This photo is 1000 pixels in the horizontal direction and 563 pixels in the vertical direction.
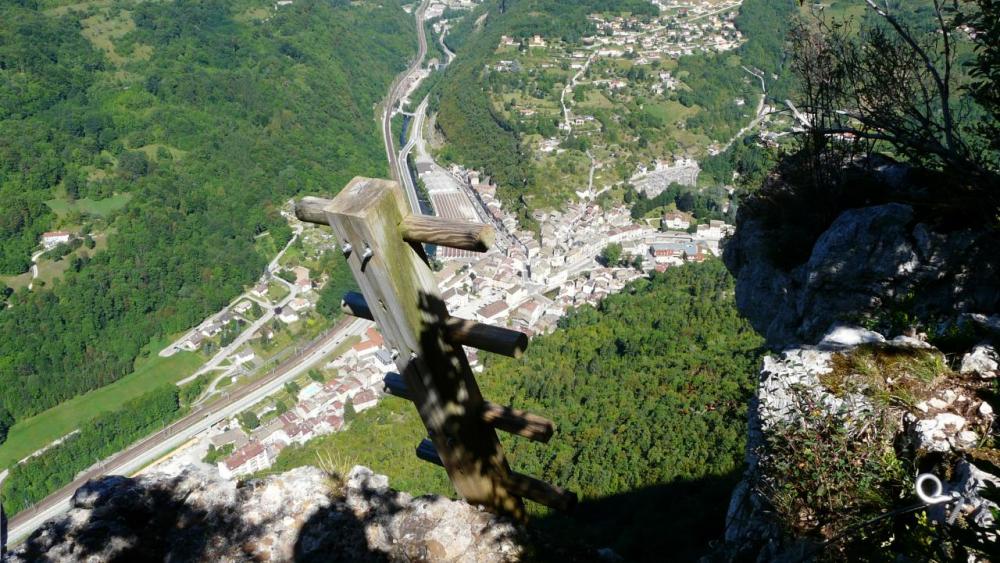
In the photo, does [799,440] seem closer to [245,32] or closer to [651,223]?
[651,223]

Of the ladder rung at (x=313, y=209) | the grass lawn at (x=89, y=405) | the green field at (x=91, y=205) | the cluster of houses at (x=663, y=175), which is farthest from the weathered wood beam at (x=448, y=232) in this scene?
the green field at (x=91, y=205)

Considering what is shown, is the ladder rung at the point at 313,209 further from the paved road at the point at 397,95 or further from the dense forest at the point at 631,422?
the paved road at the point at 397,95

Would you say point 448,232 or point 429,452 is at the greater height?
point 448,232

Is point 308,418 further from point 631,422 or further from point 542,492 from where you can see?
point 542,492

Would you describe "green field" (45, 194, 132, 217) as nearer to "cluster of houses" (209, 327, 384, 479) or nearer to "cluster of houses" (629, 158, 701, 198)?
"cluster of houses" (209, 327, 384, 479)

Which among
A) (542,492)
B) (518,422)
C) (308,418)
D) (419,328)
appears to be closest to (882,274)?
(542,492)

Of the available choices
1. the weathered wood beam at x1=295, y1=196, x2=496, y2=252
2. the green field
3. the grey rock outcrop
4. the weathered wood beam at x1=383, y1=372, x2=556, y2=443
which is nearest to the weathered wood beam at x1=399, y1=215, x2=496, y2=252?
the weathered wood beam at x1=295, y1=196, x2=496, y2=252
